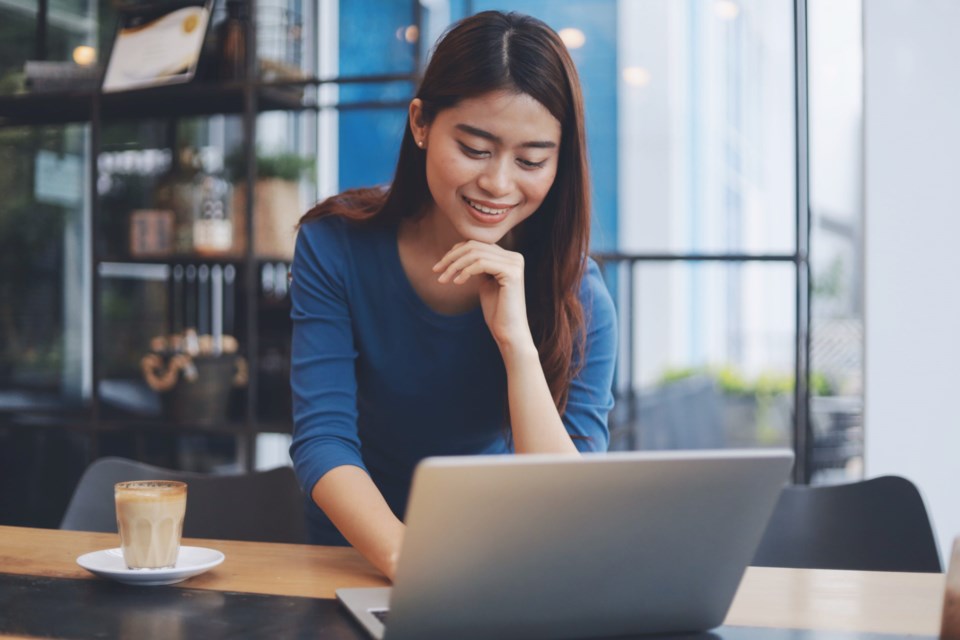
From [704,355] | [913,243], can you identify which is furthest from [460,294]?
[704,355]

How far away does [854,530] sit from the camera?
58.3 inches

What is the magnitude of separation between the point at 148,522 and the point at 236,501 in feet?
1.74

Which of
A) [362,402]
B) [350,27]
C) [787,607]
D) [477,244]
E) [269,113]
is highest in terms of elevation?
[350,27]

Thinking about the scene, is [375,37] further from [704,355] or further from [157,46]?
[704,355]

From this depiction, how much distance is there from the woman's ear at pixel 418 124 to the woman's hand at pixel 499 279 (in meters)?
0.18

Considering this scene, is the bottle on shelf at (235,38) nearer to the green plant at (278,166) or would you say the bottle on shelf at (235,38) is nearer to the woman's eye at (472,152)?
the green plant at (278,166)

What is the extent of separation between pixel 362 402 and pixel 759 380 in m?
3.03

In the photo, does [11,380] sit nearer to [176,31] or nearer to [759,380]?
[176,31]

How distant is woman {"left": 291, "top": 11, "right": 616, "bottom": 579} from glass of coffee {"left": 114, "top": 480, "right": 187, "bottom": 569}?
0.70 feet

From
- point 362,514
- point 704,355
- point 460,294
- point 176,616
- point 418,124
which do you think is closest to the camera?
point 176,616

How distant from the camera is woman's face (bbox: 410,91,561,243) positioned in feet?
4.34

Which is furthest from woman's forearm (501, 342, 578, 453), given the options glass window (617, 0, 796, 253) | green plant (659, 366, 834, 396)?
green plant (659, 366, 834, 396)

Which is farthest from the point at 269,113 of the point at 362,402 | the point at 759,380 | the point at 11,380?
the point at 759,380

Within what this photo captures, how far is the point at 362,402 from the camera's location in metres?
1.57
